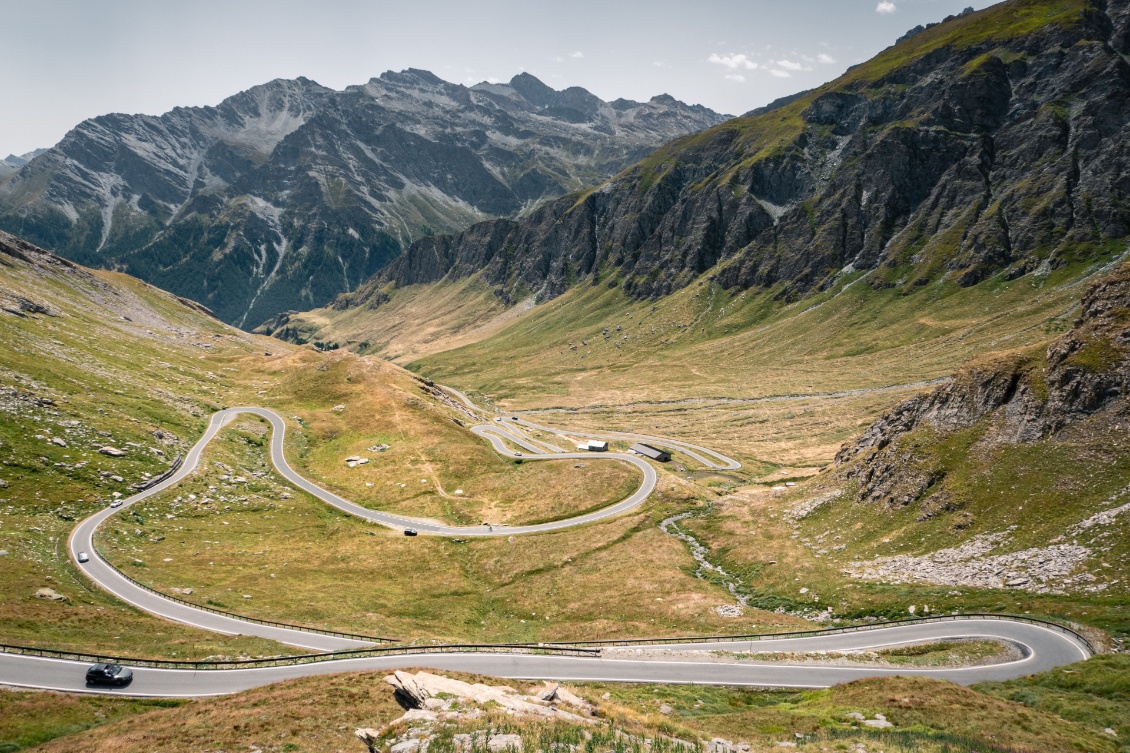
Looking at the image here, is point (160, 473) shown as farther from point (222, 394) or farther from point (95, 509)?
point (222, 394)

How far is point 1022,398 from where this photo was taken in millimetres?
59844

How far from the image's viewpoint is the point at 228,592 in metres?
55.0

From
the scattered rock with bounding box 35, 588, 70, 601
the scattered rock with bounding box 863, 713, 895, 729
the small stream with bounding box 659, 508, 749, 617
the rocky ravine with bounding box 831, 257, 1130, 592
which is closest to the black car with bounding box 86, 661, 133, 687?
the scattered rock with bounding box 35, 588, 70, 601

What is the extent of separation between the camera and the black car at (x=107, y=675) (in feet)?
114

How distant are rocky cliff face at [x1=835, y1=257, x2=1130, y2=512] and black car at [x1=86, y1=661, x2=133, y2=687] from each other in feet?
238

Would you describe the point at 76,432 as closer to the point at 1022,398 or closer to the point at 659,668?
the point at 659,668

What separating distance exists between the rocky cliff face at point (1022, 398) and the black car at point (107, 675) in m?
72.7

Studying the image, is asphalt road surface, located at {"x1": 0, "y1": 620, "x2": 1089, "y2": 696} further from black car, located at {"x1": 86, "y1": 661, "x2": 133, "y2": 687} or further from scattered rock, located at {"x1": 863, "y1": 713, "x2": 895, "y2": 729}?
scattered rock, located at {"x1": 863, "y1": 713, "x2": 895, "y2": 729}

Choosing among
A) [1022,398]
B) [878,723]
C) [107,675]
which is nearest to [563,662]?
[878,723]

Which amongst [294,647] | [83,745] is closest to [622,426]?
[294,647]

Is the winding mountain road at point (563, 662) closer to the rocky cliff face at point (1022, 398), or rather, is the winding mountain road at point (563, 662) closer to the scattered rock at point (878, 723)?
the scattered rock at point (878, 723)

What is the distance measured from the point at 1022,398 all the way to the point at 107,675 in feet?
276

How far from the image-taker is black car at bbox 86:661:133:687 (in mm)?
34719

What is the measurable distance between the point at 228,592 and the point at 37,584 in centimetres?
1443
